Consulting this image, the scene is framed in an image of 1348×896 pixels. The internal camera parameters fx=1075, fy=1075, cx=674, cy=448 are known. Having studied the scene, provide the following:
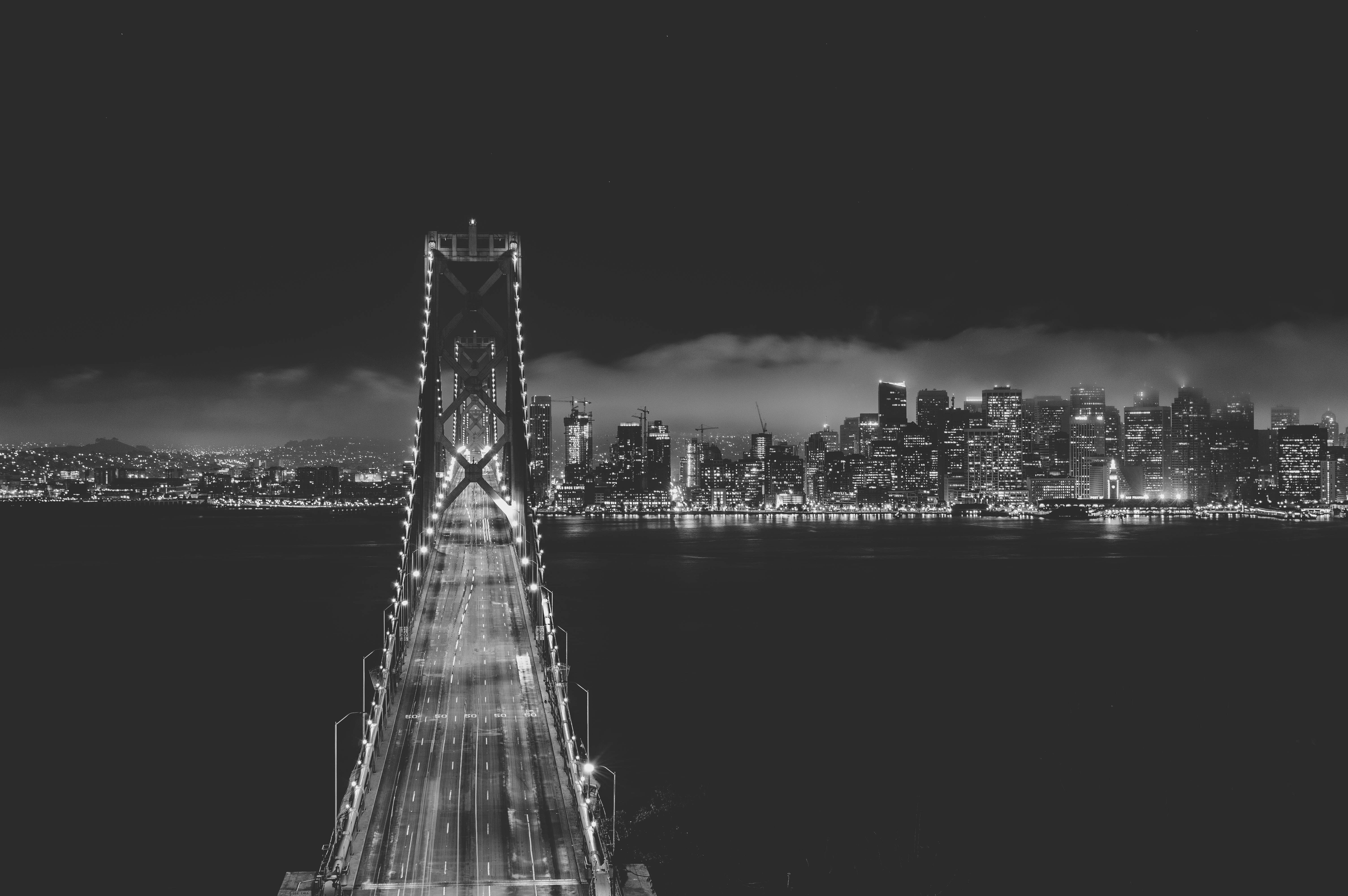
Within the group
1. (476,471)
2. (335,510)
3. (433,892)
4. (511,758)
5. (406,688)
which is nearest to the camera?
(433,892)

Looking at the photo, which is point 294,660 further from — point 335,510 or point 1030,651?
point 335,510

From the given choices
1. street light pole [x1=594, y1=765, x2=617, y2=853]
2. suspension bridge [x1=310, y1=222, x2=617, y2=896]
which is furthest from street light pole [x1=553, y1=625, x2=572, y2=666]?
street light pole [x1=594, y1=765, x2=617, y2=853]

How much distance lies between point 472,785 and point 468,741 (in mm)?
2718

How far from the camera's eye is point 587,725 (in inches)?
1024

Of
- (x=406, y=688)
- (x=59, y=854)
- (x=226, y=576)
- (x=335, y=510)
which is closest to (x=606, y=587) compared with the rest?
(x=226, y=576)

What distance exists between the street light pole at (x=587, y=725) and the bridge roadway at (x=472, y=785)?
0.96m

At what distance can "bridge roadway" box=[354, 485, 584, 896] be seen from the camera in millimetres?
14594

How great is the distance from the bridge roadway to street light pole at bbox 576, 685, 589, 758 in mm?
961

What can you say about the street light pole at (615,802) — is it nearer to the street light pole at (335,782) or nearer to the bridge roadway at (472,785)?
the bridge roadway at (472,785)

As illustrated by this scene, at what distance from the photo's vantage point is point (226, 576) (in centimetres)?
7038

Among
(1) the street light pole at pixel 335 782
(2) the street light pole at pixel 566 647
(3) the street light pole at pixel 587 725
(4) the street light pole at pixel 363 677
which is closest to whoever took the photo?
(1) the street light pole at pixel 335 782

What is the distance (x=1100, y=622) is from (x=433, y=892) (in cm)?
4725

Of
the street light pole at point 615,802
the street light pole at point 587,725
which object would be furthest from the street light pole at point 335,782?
the street light pole at point 587,725

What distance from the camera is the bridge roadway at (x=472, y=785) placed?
1459cm
